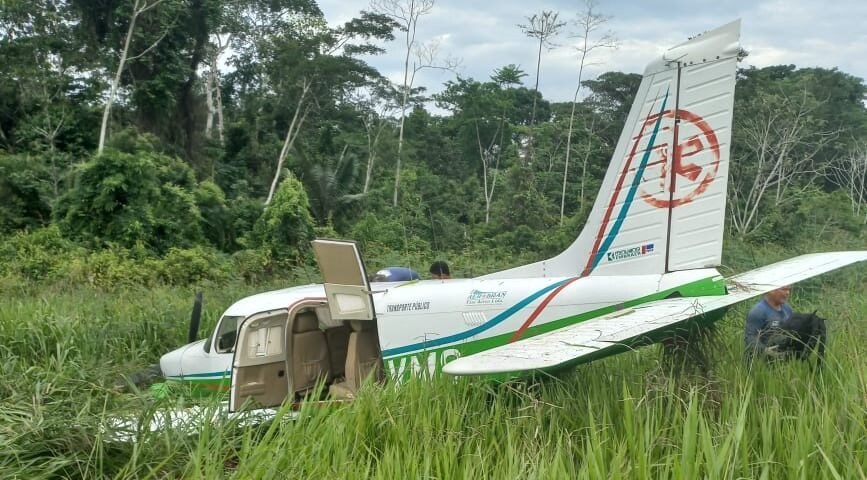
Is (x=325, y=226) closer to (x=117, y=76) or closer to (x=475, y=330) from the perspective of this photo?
(x=117, y=76)

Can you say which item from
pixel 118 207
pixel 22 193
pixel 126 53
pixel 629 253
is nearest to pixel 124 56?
pixel 126 53

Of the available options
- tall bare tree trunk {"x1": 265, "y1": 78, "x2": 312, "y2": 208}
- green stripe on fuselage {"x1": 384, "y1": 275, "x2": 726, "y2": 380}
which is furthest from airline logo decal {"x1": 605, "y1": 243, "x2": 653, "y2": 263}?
tall bare tree trunk {"x1": 265, "y1": 78, "x2": 312, "y2": 208}

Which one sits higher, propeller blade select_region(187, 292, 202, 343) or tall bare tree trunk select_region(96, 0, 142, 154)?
tall bare tree trunk select_region(96, 0, 142, 154)

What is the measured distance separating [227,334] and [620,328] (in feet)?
13.7

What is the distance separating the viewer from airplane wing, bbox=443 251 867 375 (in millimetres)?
3291

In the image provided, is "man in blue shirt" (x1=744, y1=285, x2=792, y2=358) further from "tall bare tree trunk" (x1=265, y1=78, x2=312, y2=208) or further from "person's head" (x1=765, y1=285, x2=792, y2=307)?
"tall bare tree trunk" (x1=265, y1=78, x2=312, y2=208)

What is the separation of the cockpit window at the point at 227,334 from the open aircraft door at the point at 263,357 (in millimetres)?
486

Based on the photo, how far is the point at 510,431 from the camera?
351cm

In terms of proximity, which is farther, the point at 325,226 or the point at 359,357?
the point at 325,226

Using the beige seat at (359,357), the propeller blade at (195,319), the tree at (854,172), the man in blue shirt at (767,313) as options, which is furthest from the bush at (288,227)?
the tree at (854,172)

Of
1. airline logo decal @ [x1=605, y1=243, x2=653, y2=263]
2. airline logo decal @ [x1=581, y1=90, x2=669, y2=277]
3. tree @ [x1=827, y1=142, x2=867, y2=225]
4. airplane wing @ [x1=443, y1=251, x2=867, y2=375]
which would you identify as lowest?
airplane wing @ [x1=443, y1=251, x2=867, y2=375]

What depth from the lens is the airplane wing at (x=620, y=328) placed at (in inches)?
130

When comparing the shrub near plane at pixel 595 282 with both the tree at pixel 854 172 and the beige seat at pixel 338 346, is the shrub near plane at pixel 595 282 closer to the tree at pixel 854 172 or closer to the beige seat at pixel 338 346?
the beige seat at pixel 338 346

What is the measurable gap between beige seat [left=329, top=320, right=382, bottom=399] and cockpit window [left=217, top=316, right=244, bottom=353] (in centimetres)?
137
